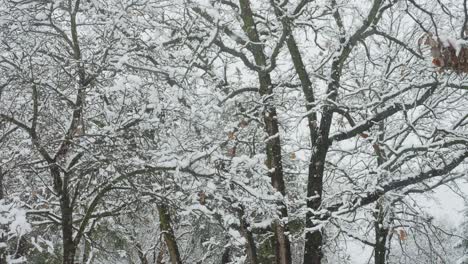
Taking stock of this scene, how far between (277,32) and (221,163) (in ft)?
10.0

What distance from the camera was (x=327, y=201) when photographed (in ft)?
26.7

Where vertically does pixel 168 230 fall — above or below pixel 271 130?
below

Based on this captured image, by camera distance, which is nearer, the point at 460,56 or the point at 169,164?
the point at 460,56

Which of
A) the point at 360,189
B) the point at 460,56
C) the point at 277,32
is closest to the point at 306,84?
the point at 277,32

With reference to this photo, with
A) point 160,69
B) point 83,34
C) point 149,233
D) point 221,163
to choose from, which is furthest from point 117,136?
point 149,233

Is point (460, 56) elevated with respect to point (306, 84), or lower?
lower

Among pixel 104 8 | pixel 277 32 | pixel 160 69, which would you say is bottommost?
pixel 160 69

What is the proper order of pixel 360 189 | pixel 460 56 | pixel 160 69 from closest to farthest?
pixel 460 56 < pixel 160 69 < pixel 360 189

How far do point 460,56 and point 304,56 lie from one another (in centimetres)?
617

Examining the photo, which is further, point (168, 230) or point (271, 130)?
point (168, 230)

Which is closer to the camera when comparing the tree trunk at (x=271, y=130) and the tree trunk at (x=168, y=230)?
the tree trunk at (x=271, y=130)

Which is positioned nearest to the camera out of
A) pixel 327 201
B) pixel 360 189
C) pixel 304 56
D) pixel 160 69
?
pixel 160 69

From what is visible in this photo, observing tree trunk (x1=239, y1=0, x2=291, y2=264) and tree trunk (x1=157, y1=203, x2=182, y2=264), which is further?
tree trunk (x1=157, y1=203, x2=182, y2=264)

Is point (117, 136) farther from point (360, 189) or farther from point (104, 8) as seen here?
point (360, 189)
